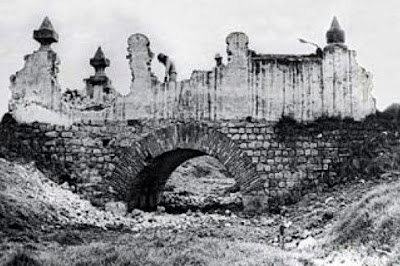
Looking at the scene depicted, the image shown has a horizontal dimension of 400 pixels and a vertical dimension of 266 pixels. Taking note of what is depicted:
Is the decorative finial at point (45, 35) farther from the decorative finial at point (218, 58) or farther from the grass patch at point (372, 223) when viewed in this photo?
the grass patch at point (372, 223)

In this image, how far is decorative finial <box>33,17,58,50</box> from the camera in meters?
12.7

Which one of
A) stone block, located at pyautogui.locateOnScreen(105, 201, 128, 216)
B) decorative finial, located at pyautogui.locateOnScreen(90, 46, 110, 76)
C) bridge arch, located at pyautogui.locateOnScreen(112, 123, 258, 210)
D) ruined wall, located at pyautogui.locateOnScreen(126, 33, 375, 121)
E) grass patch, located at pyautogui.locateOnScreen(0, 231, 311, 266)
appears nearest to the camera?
grass patch, located at pyautogui.locateOnScreen(0, 231, 311, 266)

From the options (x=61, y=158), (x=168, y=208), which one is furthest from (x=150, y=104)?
(x=168, y=208)

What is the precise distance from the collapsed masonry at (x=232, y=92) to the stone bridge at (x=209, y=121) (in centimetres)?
2

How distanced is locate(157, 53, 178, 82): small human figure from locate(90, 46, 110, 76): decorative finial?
1.31 metres

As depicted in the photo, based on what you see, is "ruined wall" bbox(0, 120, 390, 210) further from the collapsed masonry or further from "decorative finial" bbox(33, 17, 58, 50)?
"decorative finial" bbox(33, 17, 58, 50)

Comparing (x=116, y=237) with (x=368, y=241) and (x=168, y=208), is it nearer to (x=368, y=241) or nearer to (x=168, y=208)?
(x=368, y=241)

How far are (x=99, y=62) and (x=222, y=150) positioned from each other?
12.5 ft

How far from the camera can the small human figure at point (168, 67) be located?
12887mm

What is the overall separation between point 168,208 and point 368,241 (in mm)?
8116

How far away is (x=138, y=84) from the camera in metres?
12.6

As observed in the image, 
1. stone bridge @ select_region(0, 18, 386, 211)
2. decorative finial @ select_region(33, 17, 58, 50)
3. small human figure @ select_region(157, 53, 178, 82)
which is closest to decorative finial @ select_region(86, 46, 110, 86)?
stone bridge @ select_region(0, 18, 386, 211)

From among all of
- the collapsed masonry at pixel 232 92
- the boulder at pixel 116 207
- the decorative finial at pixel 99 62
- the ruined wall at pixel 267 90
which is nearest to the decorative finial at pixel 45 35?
the collapsed masonry at pixel 232 92

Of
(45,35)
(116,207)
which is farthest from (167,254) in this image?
(45,35)
